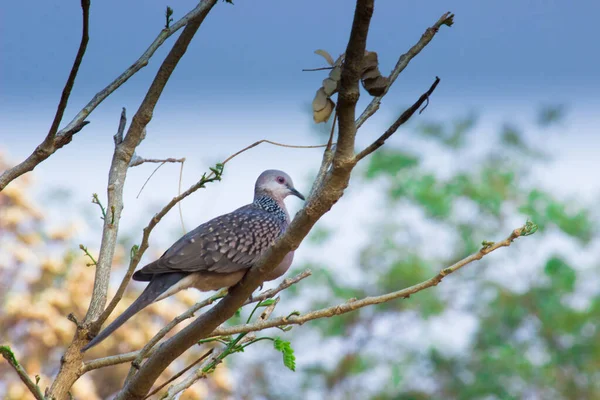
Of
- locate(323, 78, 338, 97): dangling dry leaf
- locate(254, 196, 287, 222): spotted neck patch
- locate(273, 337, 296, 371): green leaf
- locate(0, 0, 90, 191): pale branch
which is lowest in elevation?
locate(273, 337, 296, 371): green leaf

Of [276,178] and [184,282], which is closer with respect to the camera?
[184,282]

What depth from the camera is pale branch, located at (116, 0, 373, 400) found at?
1324 millimetres

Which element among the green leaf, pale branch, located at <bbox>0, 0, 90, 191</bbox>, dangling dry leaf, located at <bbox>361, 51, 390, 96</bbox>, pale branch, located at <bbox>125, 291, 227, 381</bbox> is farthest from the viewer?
the green leaf

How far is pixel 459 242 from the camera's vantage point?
1008 cm

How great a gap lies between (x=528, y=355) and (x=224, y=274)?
7.88 m

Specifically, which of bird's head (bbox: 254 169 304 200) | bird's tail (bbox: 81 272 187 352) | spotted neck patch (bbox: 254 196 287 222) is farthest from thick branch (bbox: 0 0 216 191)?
bird's head (bbox: 254 169 304 200)

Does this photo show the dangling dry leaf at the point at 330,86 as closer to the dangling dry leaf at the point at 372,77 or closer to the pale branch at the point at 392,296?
the dangling dry leaf at the point at 372,77

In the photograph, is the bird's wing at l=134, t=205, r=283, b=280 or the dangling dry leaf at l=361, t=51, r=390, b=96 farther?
the bird's wing at l=134, t=205, r=283, b=280

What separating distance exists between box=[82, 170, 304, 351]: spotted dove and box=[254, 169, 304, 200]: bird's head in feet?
1.55

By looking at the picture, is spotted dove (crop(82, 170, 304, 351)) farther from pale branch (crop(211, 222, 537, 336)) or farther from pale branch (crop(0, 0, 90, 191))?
pale branch (crop(0, 0, 90, 191))

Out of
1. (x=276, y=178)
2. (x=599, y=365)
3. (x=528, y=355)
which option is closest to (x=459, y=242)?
(x=528, y=355)

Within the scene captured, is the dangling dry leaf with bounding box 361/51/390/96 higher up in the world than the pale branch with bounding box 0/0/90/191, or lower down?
lower down

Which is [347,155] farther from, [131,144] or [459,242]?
[459,242]

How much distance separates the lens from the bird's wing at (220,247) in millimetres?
2500
